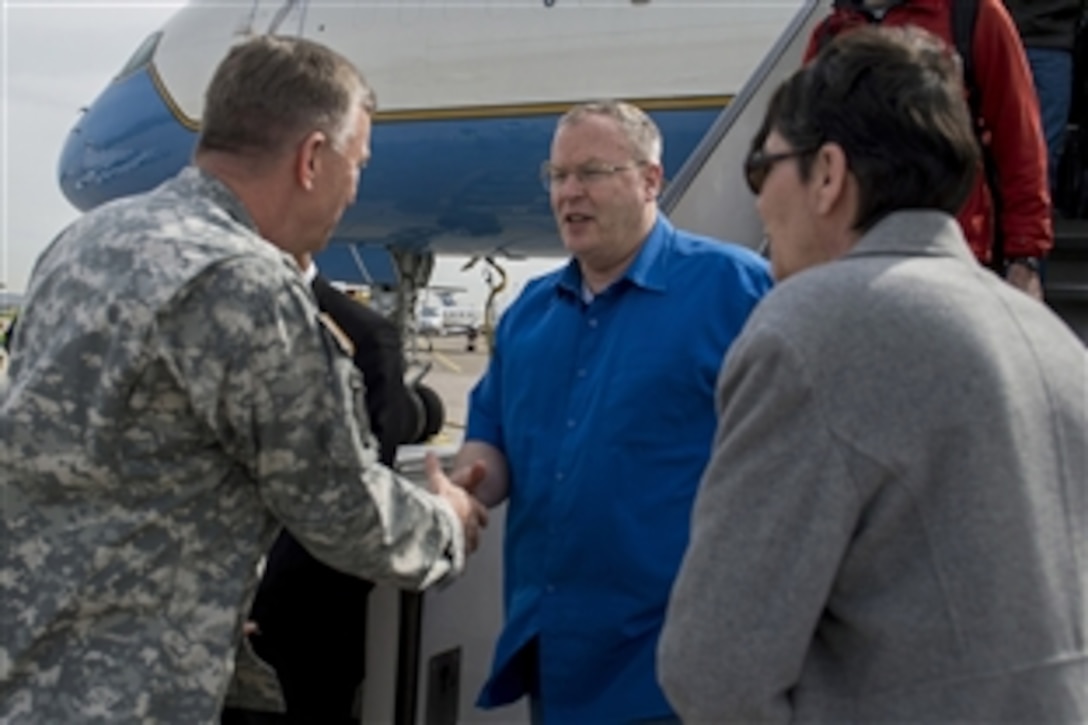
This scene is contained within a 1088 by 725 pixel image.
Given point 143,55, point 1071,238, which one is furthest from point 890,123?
point 143,55

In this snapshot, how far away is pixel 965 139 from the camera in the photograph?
1.31m

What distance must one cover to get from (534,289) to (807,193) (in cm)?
120

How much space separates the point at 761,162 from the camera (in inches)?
55.1

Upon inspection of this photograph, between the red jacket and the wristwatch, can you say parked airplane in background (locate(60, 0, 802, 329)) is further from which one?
the wristwatch

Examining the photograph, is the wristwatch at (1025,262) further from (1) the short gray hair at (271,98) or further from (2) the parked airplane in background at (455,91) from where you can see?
A: (2) the parked airplane in background at (455,91)

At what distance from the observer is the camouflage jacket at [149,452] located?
1.53 m

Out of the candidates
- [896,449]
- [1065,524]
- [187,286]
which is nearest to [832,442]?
[896,449]

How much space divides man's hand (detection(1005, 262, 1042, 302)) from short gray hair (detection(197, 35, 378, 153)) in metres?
1.84

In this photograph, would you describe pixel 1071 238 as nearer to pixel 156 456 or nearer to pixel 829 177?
pixel 829 177

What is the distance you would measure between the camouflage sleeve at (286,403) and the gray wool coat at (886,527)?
625mm

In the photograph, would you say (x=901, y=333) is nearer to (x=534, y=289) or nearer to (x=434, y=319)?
(x=534, y=289)

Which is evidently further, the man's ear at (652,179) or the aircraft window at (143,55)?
the aircraft window at (143,55)

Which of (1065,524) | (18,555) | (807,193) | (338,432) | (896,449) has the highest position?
(807,193)

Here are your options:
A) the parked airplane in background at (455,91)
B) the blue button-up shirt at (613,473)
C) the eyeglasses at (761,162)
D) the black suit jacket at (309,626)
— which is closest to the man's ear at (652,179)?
the blue button-up shirt at (613,473)
